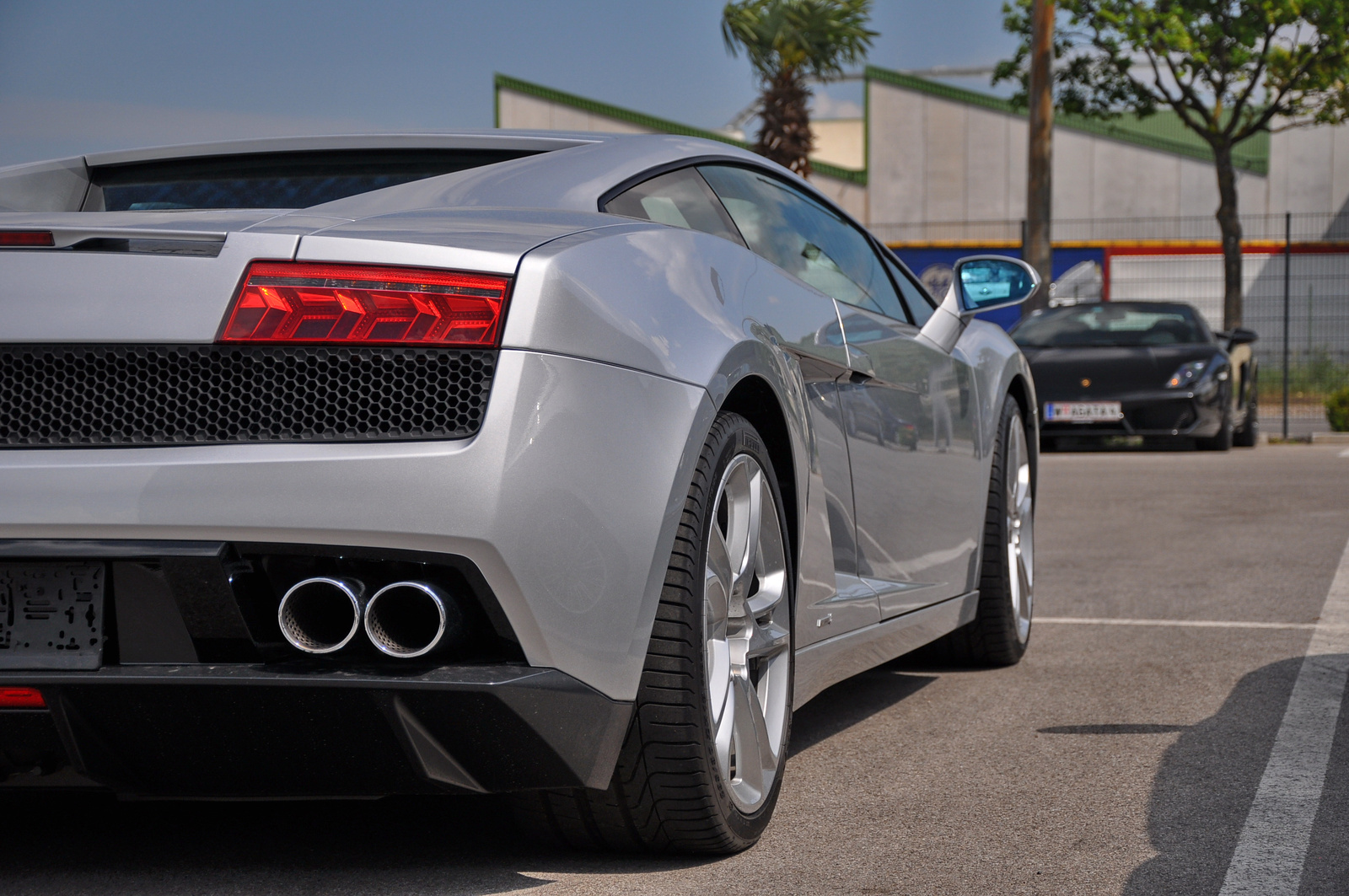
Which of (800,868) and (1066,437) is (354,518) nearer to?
(800,868)

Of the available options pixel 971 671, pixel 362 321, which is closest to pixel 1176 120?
pixel 971 671

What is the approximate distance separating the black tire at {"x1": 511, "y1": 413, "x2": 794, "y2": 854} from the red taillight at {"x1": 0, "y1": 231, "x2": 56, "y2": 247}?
100 cm

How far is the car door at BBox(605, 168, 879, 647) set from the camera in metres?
2.98

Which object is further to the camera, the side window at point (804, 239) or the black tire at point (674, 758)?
the side window at point (804, 239)

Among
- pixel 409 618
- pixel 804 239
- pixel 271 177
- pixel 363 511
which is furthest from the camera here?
pixel 804 239

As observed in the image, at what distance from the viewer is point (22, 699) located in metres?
2.19

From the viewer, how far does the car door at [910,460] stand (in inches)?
135

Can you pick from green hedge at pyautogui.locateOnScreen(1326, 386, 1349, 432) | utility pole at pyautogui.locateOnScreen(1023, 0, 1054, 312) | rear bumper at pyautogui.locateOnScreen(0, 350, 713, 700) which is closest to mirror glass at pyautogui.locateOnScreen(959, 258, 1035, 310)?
rear bumper at pyautogui.locateOnScreen(0, 350, 713, 700)

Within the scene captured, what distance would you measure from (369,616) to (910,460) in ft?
5.99

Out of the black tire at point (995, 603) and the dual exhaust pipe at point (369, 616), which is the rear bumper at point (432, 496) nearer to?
the dual exhaust pipe at point (369, 616)

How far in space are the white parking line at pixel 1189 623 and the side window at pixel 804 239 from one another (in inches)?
70.0

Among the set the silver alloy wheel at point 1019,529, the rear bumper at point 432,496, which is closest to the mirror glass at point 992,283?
the silver alloy wheel at point 1019,529

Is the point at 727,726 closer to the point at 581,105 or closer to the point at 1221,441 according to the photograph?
the point at 1221,441

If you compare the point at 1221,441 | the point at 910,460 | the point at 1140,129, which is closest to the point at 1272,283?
the point at 1221,441
